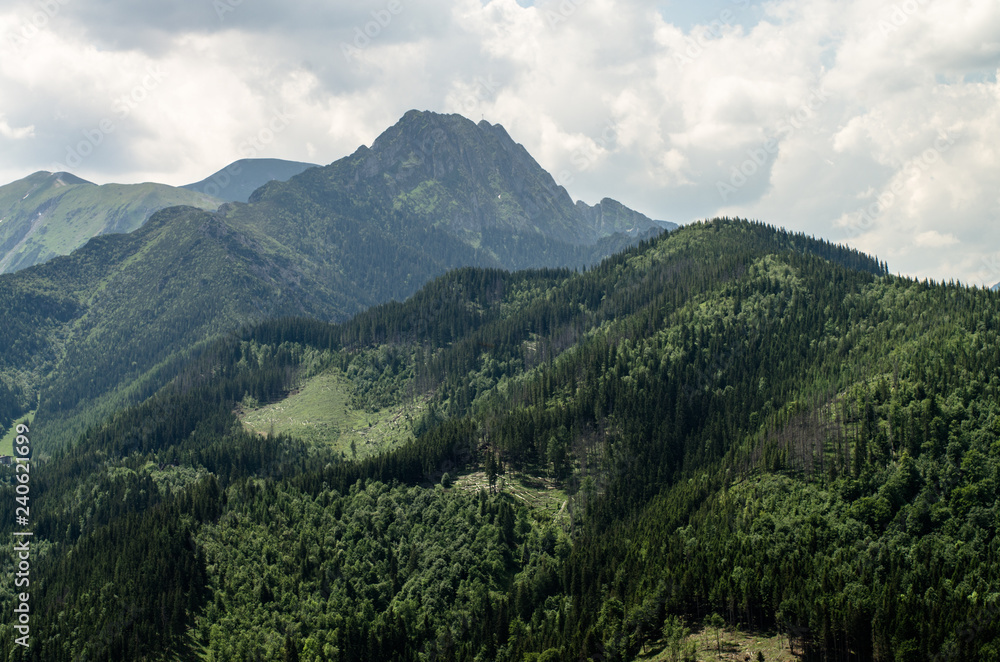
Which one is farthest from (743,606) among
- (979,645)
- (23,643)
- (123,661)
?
(23,643)

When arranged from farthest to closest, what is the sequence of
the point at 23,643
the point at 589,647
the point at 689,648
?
1. the point at 23,643
2. the point at 589,647
3. the point at 689,648

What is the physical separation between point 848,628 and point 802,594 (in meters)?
16.9

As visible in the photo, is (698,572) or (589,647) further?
(698,572)

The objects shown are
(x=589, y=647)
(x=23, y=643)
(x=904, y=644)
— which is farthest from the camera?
(x=23, y=643)

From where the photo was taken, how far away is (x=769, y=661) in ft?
530

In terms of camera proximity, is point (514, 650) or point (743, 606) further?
point (514, 650)

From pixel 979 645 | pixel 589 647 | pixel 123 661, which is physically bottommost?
pixel 123 661

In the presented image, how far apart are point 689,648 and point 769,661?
15.5m

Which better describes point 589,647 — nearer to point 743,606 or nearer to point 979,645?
point 743,606

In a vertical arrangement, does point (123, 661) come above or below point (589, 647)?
below

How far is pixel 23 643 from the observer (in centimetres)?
19575

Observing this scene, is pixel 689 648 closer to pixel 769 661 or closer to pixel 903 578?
pixel 769 661

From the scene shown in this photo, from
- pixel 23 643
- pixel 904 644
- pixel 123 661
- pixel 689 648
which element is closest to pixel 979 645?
pixel 904 644

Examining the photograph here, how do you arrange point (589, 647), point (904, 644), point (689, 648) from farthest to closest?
point (589, 647), point (689, 648), point (904, 644)
